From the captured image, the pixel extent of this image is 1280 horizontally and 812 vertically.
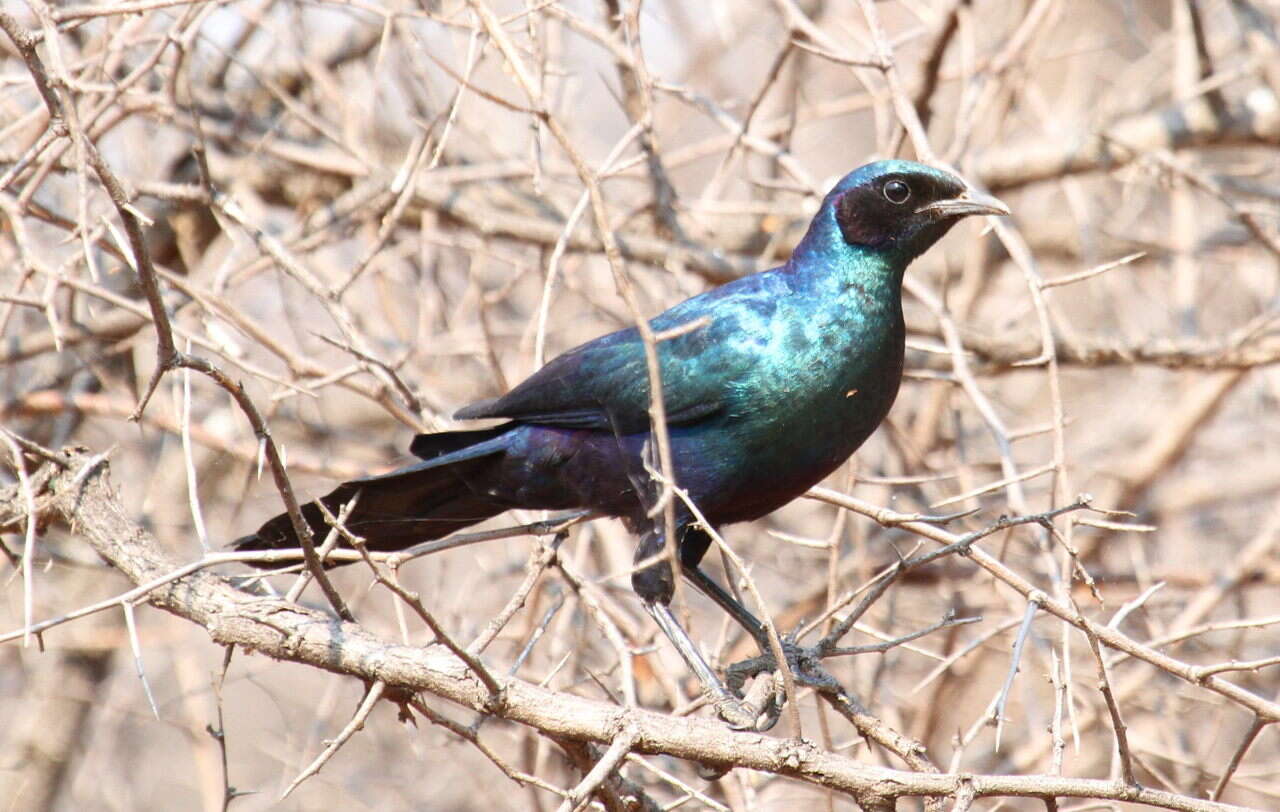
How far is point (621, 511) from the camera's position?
12.6ft

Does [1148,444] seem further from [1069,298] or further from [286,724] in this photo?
[286,724]

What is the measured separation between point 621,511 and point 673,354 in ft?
1.47

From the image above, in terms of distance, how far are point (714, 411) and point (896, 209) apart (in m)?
0.75

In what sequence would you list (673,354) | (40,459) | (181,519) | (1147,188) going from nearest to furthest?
(40,459)
(673,354)
(181,519)
(1147,188)

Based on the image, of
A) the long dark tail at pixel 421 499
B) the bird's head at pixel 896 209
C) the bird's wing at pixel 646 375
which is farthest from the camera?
the bird's head at pixel 896 209

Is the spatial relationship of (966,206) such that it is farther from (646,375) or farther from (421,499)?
(421,499)

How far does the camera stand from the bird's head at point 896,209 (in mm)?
3816

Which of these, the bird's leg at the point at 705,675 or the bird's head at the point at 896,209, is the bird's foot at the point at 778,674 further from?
the bird's head at the point at 896,209

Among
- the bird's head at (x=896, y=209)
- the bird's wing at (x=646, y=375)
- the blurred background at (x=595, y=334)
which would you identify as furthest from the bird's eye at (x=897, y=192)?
the bird's wing at (x=646, y=375)

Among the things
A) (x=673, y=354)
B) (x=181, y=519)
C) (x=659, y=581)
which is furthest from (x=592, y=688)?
(x=181, y=519)

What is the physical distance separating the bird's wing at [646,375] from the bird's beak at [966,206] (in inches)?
19.4

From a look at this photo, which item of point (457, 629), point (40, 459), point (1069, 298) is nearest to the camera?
point (40, 459)

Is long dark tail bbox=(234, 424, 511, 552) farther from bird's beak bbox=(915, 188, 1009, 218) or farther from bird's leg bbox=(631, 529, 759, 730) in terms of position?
bird's beak bbox=(915, 188, 1009, 218)

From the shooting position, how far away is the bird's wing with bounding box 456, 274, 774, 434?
369cm
